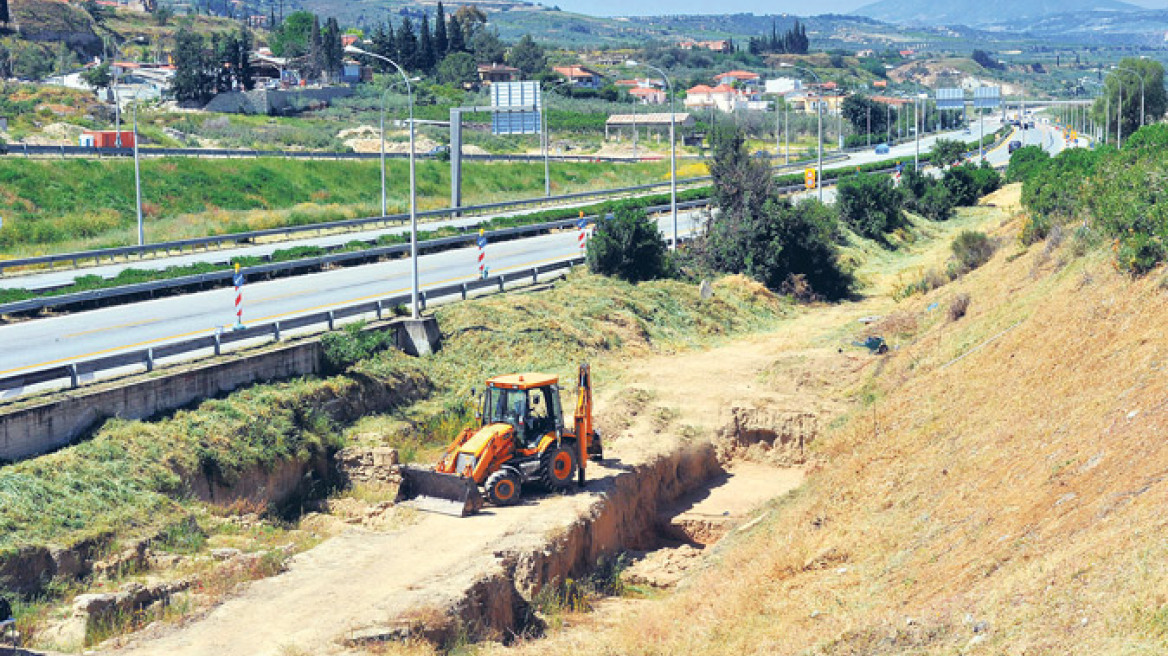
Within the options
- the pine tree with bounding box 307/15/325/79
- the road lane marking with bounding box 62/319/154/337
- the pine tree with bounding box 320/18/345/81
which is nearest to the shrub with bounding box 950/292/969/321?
the road lane marking with bounding box 62/319/154/337

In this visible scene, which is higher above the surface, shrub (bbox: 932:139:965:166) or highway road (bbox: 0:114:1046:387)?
shrub (bbox: 932:139:965:166)

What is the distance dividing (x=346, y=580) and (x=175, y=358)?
10111 millimetres

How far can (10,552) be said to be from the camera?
1828 cm

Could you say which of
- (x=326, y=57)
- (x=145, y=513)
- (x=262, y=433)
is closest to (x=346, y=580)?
(x=145, y=513)

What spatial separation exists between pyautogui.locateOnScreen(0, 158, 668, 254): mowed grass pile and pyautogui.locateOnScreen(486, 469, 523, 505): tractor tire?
36.2m

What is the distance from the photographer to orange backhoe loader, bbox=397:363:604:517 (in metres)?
22.2

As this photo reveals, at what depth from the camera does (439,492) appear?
22.2 m

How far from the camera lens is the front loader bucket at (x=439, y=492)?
21.9 m

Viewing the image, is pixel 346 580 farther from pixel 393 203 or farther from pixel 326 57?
pixel 326 57

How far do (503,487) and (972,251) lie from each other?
1185 inches

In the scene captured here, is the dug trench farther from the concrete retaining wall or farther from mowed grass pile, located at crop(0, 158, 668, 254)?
mowed grass pile, located at crop(0, 158, 668, 254)

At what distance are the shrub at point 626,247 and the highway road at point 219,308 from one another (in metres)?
4.37

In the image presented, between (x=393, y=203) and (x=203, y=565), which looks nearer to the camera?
(x=203, y=565)

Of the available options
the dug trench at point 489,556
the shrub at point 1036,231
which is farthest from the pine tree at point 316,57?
the dug trench at point 489,556
